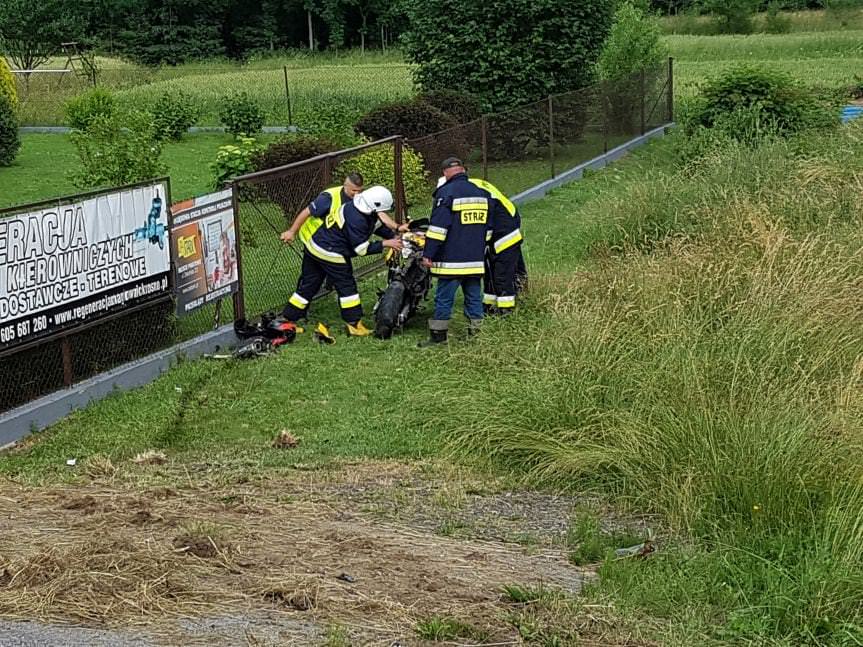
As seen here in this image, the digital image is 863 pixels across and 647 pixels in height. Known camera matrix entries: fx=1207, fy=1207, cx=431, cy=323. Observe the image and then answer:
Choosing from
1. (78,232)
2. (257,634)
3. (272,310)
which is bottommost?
(272,310)

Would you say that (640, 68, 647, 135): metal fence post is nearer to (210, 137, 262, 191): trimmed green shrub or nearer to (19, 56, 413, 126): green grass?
(19, 56, 413, 126): green grass

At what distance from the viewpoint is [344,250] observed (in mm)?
12383

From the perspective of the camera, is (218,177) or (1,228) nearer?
(1,228)

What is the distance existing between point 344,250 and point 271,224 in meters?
1.06

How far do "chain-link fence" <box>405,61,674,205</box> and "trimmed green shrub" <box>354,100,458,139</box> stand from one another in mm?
954

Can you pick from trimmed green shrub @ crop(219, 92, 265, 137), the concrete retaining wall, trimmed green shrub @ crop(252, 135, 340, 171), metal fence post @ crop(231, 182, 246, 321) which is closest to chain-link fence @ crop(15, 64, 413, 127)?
trimmed green shrub @ crop(219, 92, 265, 137)

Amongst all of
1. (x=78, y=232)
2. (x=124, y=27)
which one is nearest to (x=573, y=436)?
(x=78, y=232)

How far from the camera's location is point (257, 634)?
4918mm

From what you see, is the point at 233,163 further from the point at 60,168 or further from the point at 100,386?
the point at 100,386

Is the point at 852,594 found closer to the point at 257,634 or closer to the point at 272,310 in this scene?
the point at 257,634

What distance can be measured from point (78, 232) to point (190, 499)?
3467 mm

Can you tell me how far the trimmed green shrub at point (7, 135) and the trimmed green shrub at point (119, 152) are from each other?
10.2m

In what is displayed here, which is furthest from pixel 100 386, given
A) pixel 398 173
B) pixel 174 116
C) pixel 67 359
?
pixel 174 116

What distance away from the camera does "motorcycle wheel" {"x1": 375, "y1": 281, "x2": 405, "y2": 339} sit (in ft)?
40.3
